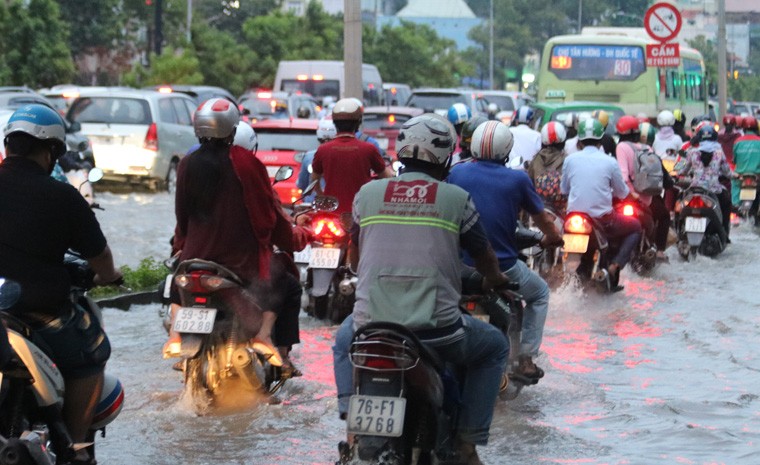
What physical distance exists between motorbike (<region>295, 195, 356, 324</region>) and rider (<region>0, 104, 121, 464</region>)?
16.7 feet

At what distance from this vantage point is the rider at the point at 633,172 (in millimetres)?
14422

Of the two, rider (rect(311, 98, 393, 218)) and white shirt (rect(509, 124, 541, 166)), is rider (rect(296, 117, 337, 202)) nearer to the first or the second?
rider (rect(311, 98, 393, 218))

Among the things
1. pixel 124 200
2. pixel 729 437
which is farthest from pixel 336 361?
pixel 124 200

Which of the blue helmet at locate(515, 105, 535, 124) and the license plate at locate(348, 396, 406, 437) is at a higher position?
the blue helmet at locate(515, 105, 535, 124)

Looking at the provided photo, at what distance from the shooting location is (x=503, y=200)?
7836 mm

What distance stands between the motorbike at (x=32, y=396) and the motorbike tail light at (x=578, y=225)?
7169 millimetres

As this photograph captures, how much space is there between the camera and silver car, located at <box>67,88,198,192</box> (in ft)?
79.1

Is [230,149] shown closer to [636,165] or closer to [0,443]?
[0,443]

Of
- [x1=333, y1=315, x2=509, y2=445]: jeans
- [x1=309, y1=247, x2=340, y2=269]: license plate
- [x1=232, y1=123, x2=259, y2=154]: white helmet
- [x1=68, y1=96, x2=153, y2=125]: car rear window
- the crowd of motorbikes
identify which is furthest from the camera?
[x1=68, y1=96, x2=153, y2=125]: car rear window

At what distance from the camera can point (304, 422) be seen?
8141mm

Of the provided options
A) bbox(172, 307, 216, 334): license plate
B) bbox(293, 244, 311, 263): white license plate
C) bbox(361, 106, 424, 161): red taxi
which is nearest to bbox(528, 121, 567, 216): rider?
bbox(293, 244, 311, 263): white license plate

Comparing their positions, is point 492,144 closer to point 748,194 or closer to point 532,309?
point 532,309

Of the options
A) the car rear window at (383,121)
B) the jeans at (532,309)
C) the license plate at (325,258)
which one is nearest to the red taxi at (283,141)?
the license plate at (325,258)

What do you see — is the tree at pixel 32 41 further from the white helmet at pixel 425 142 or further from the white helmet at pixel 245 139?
the white helmet at pixel 425 142
